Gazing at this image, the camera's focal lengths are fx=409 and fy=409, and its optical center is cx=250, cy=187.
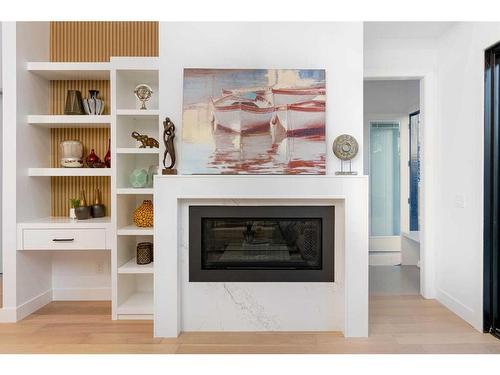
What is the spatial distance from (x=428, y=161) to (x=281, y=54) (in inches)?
73.1

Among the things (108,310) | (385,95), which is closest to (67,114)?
(108,310)

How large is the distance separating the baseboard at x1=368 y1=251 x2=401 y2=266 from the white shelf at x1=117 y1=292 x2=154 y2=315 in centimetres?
325

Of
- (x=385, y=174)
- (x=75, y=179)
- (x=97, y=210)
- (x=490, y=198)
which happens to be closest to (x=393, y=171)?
(x=385, y=174)

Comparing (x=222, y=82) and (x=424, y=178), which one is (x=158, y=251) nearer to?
(x=222, y=82)

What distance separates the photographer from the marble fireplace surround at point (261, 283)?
2.92 metres

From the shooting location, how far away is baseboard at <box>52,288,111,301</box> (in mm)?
3865

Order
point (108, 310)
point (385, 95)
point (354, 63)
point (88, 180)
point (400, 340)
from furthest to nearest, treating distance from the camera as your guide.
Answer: point (385, 95) < point (88, 180) < point (108, 310) < point (354, 63) < point (400, 340)

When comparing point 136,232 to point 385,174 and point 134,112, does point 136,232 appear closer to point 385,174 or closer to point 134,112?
point 134,112

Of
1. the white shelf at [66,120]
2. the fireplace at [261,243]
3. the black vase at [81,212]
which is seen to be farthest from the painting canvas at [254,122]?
the black vase at [81,212]

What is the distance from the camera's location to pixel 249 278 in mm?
3062

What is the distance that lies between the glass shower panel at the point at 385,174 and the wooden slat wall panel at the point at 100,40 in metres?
3.65

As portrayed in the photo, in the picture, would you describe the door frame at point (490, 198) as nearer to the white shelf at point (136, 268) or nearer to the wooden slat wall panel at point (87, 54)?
the white shelf at point (136, 268)

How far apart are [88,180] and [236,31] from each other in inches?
76.6

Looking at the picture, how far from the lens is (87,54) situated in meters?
3.83
